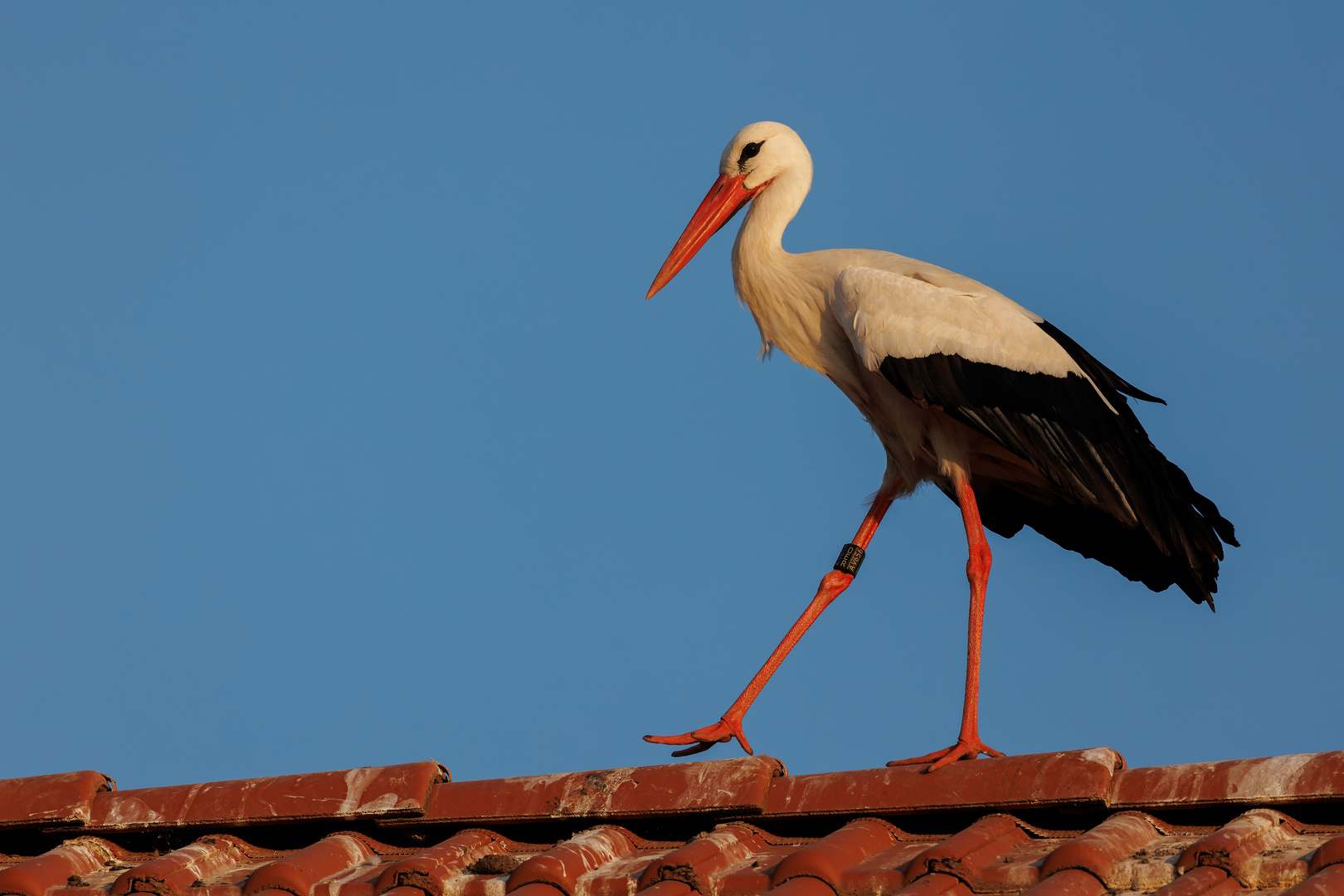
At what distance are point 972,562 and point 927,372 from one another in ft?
2.53

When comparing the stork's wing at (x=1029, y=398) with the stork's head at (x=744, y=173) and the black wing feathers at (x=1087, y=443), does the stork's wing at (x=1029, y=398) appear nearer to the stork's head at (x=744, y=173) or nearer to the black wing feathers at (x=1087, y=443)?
the black wing feathers at (x=1087, y=443)

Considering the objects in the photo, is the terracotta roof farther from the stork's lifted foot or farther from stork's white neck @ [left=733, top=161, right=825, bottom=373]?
stork's white neck @ [left=733, top=161, right=825, bottom=373]

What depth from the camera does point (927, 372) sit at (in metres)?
5.60

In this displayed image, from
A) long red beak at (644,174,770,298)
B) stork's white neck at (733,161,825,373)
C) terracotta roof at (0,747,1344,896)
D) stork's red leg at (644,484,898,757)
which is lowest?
terracotta roof at (0,747,1344,896)

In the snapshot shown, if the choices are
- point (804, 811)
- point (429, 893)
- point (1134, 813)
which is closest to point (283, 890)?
point (429, 893)

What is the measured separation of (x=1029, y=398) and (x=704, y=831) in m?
2.60

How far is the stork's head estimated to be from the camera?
6801 millimetres

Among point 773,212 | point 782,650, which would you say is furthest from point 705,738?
point 773,212

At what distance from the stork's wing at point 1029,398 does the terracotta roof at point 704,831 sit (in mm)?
2149

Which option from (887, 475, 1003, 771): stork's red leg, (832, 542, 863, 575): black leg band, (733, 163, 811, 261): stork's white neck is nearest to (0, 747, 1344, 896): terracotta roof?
(887, 475, 1003, 771): stork's red leg

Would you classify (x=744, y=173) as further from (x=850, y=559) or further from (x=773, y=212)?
(x=850, y=559)

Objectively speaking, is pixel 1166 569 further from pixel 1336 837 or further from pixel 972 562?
pixel 1336 837

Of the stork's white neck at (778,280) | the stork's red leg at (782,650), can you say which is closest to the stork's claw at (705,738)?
Result: the stork's red leg at (782,650)

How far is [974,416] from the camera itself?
5633 mm
